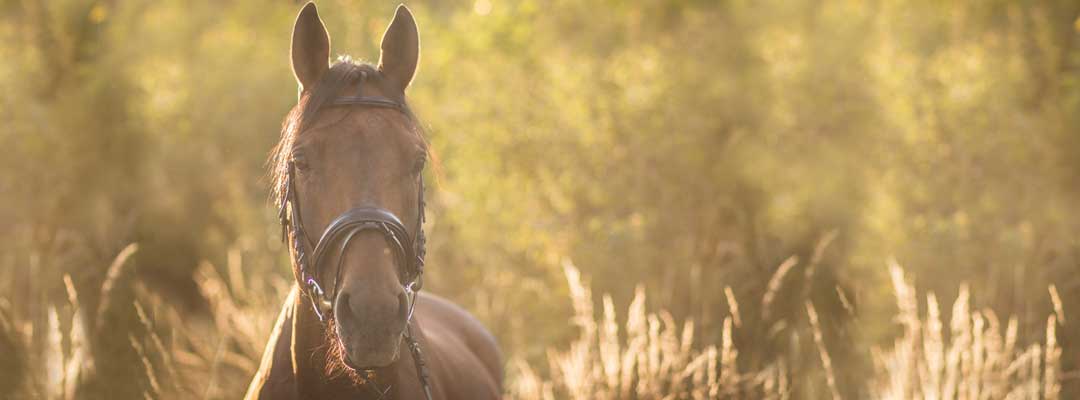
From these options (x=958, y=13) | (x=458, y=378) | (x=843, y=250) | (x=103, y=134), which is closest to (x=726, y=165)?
(x=843, y=250)

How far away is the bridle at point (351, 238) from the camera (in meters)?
3.04

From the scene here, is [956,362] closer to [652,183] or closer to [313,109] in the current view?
[313,109]

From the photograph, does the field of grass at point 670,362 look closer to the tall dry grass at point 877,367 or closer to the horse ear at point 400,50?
the tall dry grass at point 877,367

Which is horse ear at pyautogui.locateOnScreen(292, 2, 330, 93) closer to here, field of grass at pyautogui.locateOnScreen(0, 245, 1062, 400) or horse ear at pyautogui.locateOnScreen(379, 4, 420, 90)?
horse ear at pyautogui.locateOnScreen(379, 4, 420, 90)

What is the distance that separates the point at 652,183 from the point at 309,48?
6.96 meters

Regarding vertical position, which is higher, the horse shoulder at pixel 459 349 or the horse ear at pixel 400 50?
the horse ear at pixel 400 50

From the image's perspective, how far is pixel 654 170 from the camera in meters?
10.2

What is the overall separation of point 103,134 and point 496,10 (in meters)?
4.88

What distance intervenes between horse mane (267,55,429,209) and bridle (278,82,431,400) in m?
0.04

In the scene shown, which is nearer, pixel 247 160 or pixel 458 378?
pixel 458 378

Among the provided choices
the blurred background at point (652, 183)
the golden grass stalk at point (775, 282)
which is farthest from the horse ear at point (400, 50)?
the golden grass stalk at point (775, 282)

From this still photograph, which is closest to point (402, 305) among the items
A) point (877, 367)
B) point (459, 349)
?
point (459, 349)

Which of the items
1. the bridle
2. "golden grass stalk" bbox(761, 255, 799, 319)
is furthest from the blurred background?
the bridle

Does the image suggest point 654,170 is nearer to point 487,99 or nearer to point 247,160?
point 487,99
